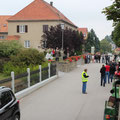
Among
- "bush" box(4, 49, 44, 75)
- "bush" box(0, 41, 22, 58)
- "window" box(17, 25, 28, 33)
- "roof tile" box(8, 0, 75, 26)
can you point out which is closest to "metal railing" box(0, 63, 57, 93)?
"bush" box(4, 49, 44, 75)

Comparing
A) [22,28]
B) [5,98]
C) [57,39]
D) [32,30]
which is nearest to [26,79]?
[5,98]

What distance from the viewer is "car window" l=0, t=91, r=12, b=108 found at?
7.23 m

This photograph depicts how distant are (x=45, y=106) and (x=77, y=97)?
284cm

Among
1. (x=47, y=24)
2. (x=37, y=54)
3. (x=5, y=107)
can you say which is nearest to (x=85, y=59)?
(x=47, y=24)

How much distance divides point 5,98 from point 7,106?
0.82 feet

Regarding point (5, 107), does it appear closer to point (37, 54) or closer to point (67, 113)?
point (67, 113)

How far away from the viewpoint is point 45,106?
38.7 ft

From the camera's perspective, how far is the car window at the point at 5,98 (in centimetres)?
723

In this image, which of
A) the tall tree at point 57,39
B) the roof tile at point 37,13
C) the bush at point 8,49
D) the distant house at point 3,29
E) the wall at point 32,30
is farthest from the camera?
the distant house at point 3,29

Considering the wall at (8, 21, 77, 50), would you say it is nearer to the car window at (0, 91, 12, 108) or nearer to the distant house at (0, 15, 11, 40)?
the distant house at (0, 15, 11, 40)

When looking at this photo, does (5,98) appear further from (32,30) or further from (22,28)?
(22,28)

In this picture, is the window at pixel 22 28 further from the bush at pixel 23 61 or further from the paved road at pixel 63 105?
the paved road at pixel 63 105

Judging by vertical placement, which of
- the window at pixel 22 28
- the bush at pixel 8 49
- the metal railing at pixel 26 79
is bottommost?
the metal railing at pixel 26 79

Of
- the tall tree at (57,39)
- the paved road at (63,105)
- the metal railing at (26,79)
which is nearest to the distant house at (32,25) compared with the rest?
the tall tree at (57,39)
